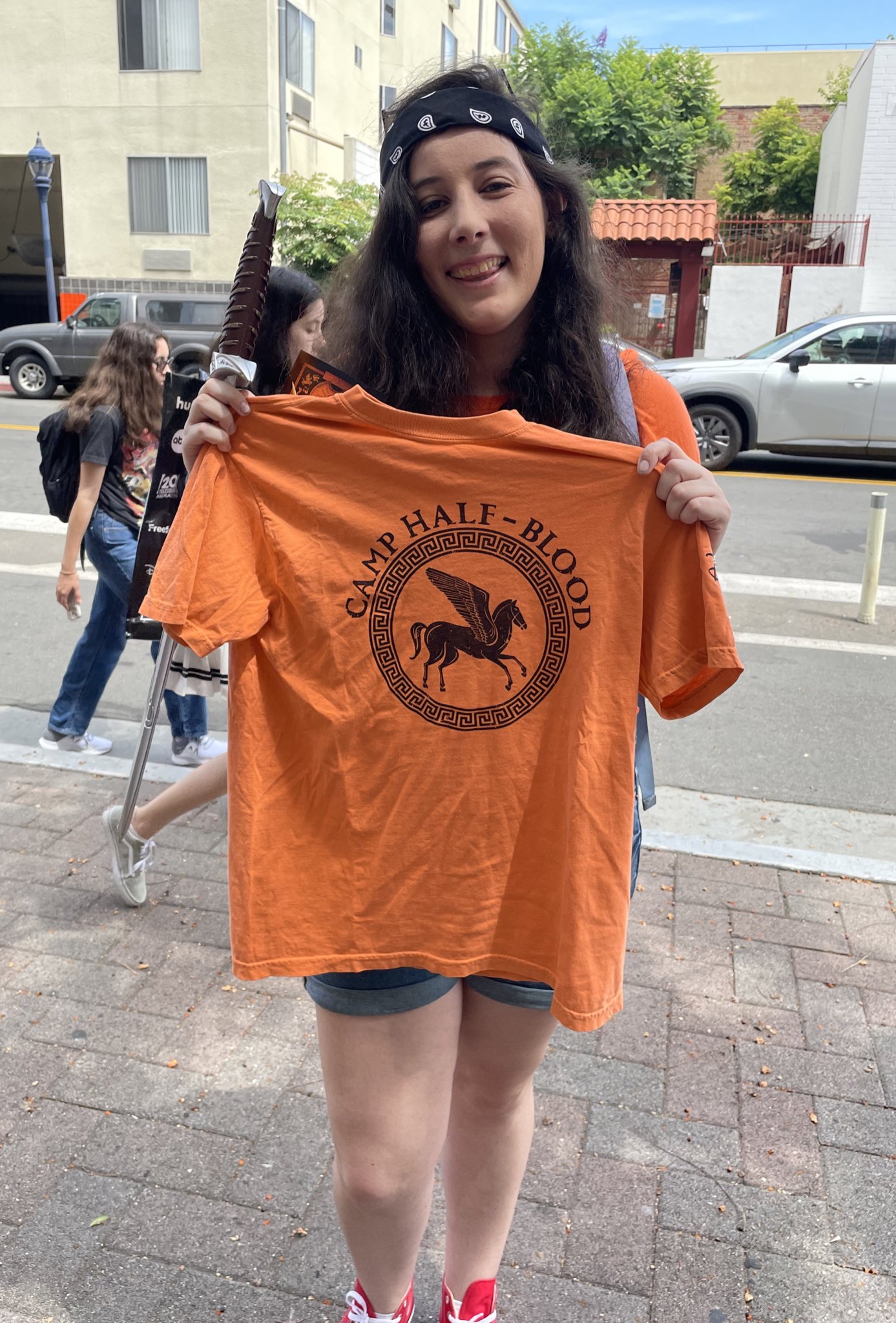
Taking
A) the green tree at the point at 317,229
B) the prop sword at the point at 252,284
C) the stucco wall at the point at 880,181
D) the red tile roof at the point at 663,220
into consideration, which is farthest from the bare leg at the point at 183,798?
the stucco wall at the point at 880,181

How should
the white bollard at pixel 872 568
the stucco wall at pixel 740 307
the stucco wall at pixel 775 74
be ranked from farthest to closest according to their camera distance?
the stucco wall at pixel 775 74, the stucco wall at pixel 740 307, the white bollard at pixel 872 568

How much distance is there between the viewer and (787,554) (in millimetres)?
8883

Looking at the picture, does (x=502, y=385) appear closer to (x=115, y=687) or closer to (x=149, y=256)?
(x=115, y=687)

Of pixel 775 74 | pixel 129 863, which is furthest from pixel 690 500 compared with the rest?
pixel 775 74

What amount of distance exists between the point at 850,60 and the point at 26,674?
55229 mm

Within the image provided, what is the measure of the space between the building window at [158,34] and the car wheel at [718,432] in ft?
50.2

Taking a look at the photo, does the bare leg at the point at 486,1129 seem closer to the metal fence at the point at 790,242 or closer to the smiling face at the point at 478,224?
the smiling face at the point at 478,224

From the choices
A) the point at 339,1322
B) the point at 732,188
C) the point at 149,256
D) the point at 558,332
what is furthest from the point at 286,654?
the point at 732,188

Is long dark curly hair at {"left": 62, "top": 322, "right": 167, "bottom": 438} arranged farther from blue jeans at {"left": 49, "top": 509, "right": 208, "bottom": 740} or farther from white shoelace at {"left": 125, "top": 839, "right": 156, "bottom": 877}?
white shoelace at {"left": 125, "top": 839, "right": 156, "bottom": 877}

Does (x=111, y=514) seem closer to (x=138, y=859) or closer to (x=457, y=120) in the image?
(x=138, y=859)

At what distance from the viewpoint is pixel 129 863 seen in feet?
11.4

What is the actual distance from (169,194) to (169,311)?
664cm

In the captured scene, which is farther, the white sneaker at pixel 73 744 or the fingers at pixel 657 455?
the white sneaker at pixel 73 744

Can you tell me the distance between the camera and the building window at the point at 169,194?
73.3ft
